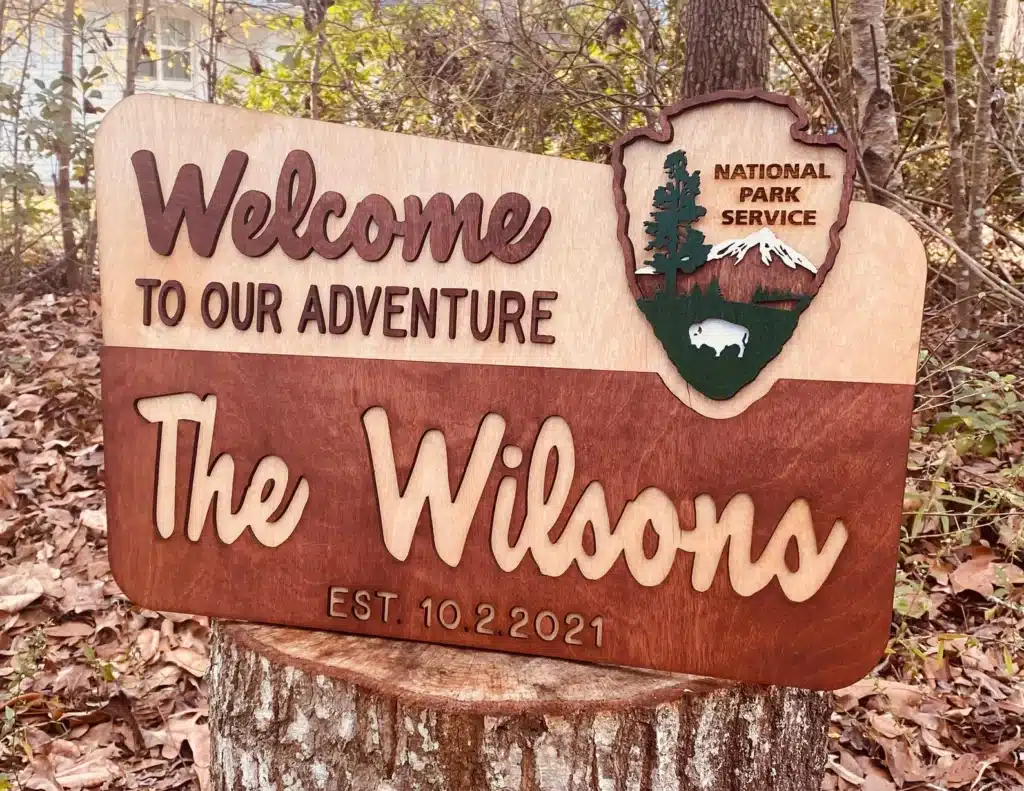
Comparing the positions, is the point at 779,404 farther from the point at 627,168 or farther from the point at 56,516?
the point at 56,516

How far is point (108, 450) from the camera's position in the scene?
1.40 meters

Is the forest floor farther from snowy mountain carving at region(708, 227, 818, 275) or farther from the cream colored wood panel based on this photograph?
snowy mountain carving at region(708, 227, 818, 275)

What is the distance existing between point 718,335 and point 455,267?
1.39 ft

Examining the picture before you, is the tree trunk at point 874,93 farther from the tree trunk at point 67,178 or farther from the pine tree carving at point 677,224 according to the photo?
the tree trunk at point 67,178

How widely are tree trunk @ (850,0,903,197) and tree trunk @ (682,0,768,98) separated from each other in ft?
0.99

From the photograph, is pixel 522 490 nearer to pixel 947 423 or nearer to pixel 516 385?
pixel 516 385

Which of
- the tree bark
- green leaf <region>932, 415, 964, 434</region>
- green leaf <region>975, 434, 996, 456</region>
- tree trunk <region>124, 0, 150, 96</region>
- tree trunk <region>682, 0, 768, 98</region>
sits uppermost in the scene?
tree trunk <region>124, 0, 150, 96</region>

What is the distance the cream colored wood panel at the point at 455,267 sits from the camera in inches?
45.1

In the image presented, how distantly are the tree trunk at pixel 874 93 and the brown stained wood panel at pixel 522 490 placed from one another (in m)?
1.54

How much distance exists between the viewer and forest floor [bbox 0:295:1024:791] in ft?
5.82

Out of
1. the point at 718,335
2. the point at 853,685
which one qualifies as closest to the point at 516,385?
the point at 718,335

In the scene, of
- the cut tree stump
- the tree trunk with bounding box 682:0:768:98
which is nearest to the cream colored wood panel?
the cut tree stump

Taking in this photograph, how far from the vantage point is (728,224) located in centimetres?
117

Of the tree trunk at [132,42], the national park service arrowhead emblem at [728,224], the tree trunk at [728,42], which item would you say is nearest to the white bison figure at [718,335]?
the national park service arrowhead emblem at [728,224]
